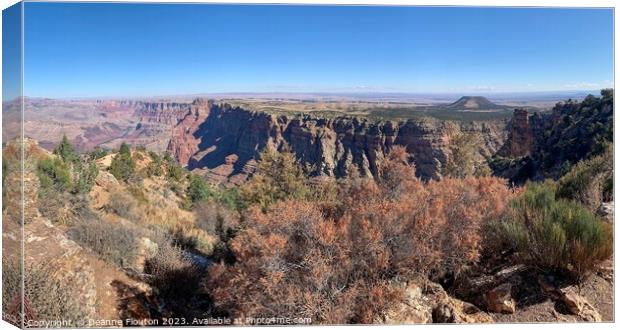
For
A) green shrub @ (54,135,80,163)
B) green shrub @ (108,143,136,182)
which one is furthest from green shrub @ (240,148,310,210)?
green shrub @ (108,143,136,182)

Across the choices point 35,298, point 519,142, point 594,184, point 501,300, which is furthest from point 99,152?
point 519,142

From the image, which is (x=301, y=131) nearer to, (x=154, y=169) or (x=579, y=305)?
(x=154, y=169)

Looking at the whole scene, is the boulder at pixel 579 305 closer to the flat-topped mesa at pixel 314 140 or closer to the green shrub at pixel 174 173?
the flat-topped mesa at pixel 314 140

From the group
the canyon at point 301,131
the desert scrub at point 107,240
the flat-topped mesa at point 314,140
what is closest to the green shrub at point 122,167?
the canyon at point 301,131

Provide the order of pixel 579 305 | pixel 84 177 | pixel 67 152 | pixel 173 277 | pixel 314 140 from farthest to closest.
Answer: pixel 314 140 → pixel 67 152 → pixel 84 177 → pixel 173 277 → pixel 579 305

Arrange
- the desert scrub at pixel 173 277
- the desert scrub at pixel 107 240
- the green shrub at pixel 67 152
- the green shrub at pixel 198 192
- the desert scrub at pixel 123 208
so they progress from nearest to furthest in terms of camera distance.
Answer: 1. the desert scrub at pixel 173 277
2. the desert scrub at pixel 107 240
3. the desert scrub at pixel 123 208
4. the green shrub at pixel 67 152
5. the green shrub at pixel 198 192

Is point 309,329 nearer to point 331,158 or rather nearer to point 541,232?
point 541,232
